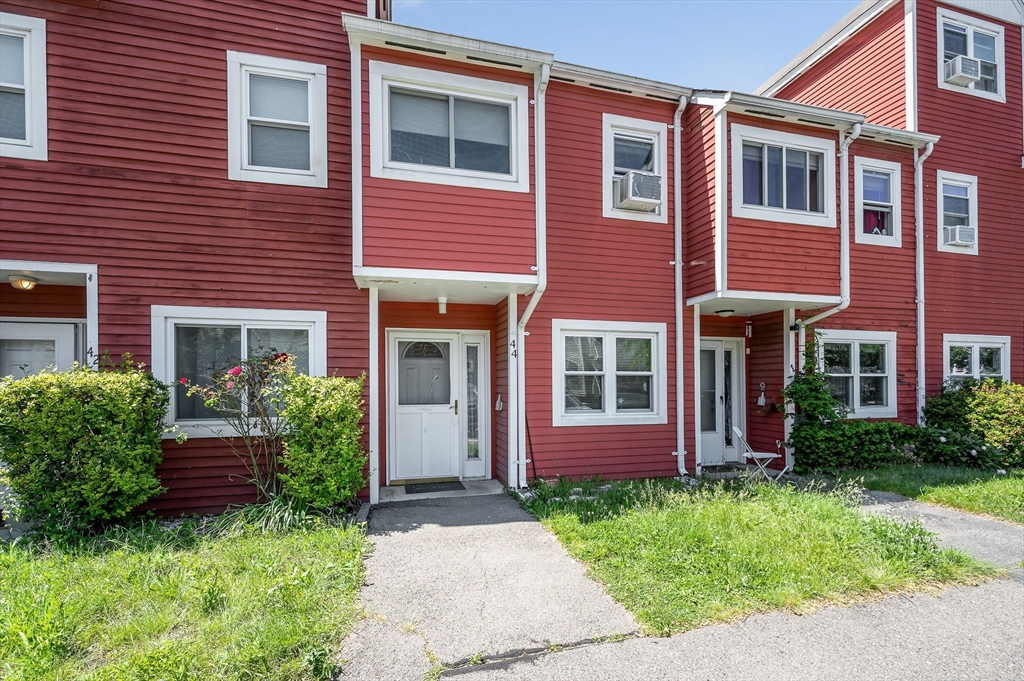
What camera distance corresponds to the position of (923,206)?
942cm

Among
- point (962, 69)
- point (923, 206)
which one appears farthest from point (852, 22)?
point (923, 206)

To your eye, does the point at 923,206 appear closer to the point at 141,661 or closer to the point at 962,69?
the point at 962,69

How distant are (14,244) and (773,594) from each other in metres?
8.45

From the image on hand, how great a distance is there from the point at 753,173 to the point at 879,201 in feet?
11.6

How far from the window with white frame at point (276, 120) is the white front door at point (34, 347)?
10.2 ft

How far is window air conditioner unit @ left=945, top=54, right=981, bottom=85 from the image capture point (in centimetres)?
966

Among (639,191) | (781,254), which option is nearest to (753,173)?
(781,254)

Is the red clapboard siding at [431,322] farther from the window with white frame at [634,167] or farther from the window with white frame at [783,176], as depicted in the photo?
the window with white frame at [783,176]

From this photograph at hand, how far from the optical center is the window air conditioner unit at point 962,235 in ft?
31.2

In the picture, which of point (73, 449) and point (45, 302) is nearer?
point (73, 449)

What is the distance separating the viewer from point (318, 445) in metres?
5.40

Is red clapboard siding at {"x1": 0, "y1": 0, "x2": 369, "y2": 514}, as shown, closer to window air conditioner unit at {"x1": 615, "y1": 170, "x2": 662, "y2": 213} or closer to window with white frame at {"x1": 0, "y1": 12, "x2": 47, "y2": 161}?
window with white frame at {"x1": 0, "y1": 12, "x2": 47, "y2": 161}

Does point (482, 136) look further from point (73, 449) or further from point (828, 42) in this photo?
point (828, 42)

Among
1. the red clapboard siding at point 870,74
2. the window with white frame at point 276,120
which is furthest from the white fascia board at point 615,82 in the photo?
the red clapboard siding at point 870,74
